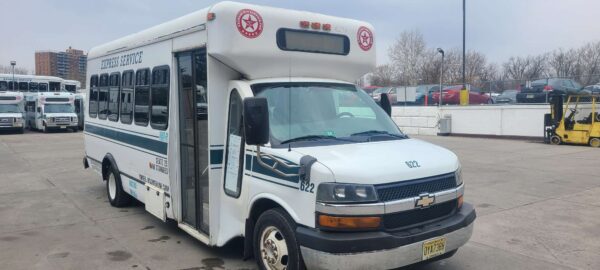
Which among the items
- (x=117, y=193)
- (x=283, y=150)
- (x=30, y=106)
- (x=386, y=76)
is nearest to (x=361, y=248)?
(x=283, y=150)

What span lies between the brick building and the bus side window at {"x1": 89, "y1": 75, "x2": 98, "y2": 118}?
7246cm

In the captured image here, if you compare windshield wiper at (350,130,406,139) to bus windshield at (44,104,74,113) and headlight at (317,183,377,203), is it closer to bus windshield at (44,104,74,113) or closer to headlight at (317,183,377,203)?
headlight at (317,183,377,203)

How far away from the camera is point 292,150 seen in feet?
14.6

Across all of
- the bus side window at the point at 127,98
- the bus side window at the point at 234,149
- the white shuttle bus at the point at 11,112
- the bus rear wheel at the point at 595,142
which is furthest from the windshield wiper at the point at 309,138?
the white shuttle bus at the point at 11,112

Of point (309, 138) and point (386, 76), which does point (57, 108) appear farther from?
point (386, 76)

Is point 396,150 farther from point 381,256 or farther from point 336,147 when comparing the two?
point 381,256

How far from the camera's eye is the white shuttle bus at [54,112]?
31.7 meters

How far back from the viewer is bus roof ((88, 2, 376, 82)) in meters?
5.04

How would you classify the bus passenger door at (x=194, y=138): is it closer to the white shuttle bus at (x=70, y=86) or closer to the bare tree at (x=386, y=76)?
the white shuttle bus at (x=70, y=86)

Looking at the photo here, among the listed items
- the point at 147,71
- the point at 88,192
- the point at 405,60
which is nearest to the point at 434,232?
the point at 147,71

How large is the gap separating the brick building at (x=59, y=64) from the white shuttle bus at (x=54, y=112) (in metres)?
45.6

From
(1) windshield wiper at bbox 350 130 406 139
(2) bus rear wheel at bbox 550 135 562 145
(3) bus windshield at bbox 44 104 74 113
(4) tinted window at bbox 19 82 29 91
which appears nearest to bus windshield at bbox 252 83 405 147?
(1) windshield wiper at bbox 350 130 406 139

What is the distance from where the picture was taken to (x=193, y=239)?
6.46 meters

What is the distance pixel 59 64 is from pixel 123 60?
78.0m
